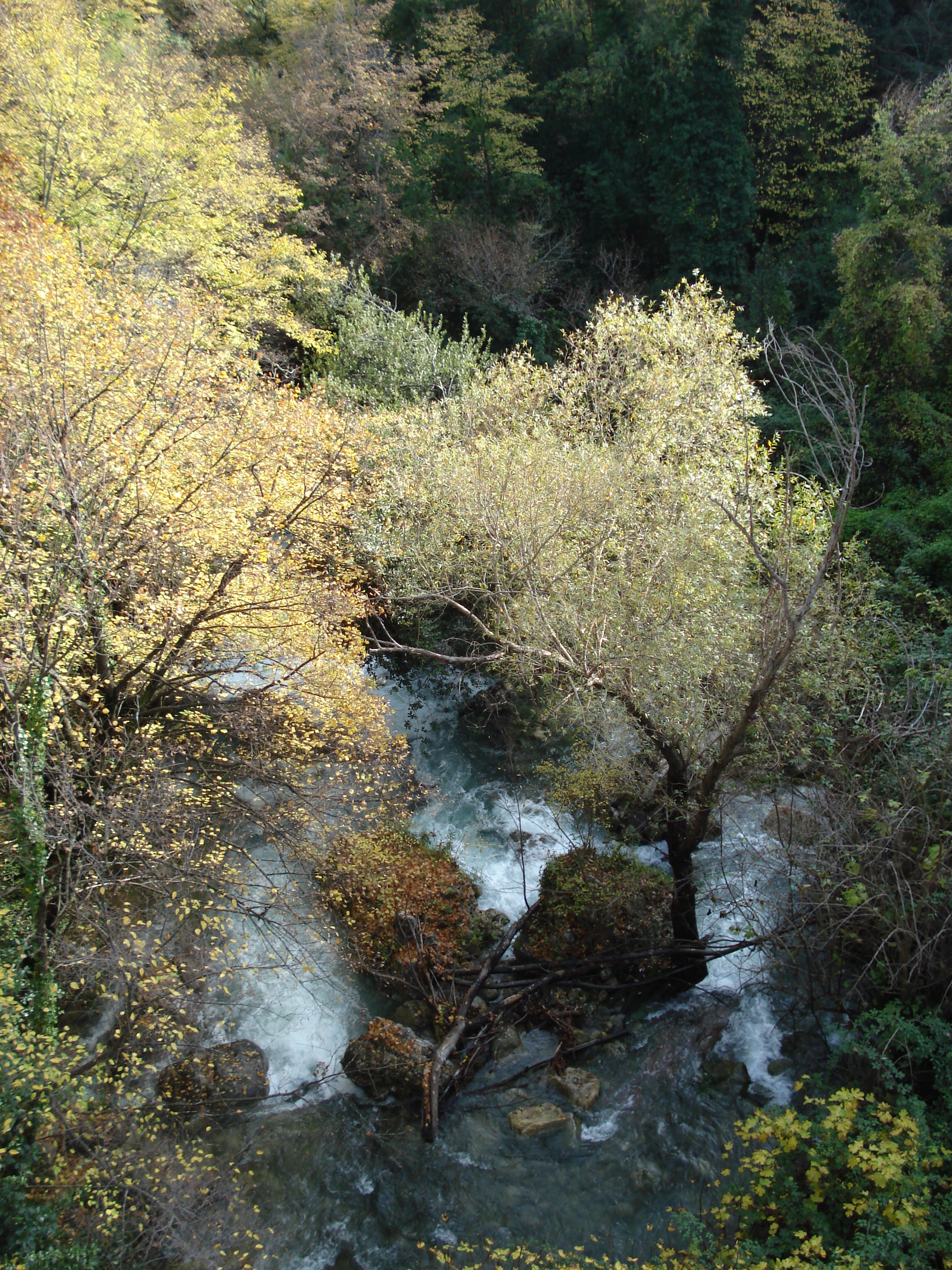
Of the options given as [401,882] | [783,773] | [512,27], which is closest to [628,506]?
[783,773]

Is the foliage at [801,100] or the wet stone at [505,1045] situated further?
the foliage at [801,100]

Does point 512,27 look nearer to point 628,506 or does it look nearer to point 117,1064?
point 628,506

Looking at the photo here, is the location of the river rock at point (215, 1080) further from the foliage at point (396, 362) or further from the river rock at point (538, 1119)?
the foliage at point (396, 362)

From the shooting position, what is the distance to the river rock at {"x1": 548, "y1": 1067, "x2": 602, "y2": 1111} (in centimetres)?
892

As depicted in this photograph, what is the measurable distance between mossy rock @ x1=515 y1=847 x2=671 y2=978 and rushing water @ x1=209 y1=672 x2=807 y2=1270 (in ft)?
1.78

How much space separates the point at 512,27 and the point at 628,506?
915 inches

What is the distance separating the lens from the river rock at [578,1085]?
8.92m

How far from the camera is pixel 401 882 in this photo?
445 inches

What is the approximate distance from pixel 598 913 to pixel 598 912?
0.13ft

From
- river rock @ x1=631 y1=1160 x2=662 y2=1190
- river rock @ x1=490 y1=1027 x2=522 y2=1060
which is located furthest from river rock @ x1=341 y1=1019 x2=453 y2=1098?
river rock @ x1=631 y1=1160 x2=662 y2=1190

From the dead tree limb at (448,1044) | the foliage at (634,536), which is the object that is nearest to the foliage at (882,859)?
the foliage at (634,536)

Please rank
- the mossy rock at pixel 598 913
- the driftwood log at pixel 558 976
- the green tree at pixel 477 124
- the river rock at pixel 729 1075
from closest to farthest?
1. the river rock at pixel 729 1075
2. the driftwood log at pixel 558 976
3. the mossy rock at pixel 598 913
4. the green tree at pixel 477 124

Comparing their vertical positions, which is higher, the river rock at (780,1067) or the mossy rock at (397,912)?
the river rock at (780,1067)

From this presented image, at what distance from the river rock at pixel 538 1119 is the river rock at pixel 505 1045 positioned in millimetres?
781
